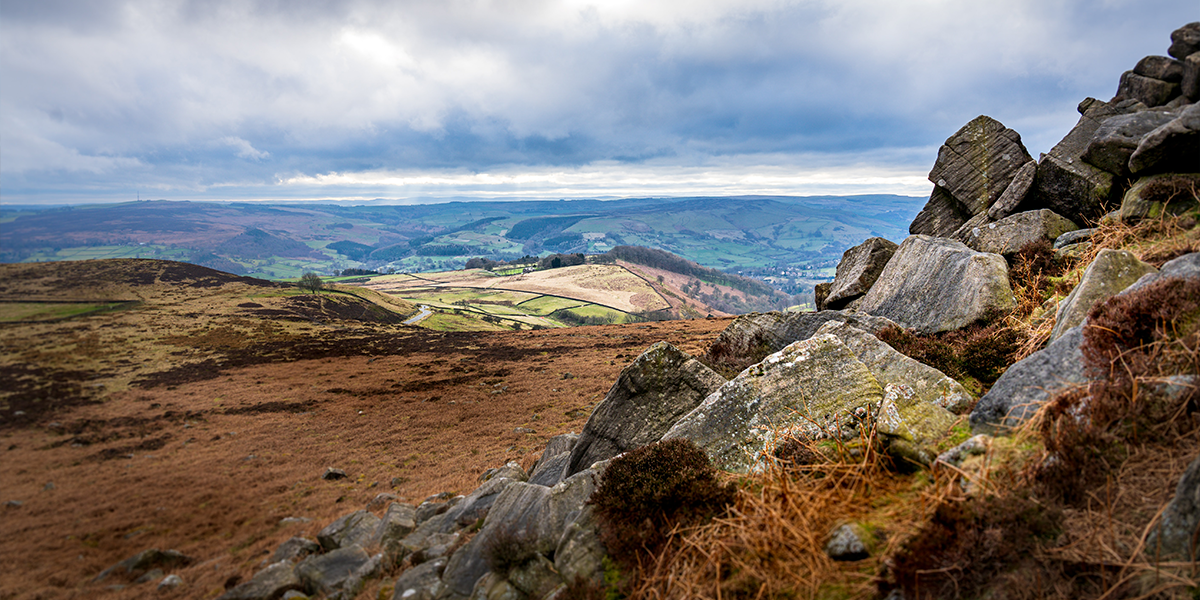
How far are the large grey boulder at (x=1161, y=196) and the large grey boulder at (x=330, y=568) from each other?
1938 centimetres

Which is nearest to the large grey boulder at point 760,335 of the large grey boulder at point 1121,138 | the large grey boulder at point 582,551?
the large grey boulder at point 1121,138

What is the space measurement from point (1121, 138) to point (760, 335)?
423 inches

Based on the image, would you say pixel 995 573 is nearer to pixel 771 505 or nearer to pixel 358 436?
pixel 771 505

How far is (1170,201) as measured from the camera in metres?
9.22

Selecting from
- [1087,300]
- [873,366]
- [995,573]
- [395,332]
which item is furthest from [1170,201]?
[395,332]

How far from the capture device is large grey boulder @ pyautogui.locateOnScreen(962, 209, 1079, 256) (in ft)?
41.8

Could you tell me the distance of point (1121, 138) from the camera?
12047mm

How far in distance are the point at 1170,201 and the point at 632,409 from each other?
12078 mm

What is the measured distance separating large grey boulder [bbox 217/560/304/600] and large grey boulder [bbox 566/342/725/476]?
24.1 feet

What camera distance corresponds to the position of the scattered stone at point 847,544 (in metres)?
3.95

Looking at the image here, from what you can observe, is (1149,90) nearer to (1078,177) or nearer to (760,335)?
(1078,177)

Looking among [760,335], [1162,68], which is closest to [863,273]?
[760,335]

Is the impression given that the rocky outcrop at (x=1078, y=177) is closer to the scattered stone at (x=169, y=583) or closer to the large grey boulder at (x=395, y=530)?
the large grey boulder at (x=395, y=530)

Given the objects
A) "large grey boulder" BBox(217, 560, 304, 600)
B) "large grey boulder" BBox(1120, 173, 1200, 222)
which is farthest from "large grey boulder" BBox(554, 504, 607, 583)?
"large grey boulder" BBox(1120, 173, 1200, 222)
